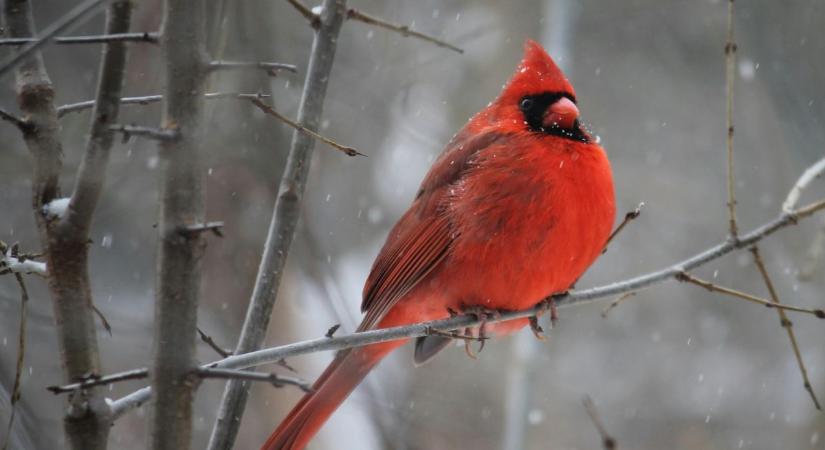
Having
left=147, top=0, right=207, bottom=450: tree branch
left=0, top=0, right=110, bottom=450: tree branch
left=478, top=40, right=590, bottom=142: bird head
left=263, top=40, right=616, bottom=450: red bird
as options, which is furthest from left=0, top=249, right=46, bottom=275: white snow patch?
left=478, top=40, right=590, bottom=142: bird head

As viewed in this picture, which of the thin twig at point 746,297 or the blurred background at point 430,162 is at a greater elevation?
the blurred background at point 430,162

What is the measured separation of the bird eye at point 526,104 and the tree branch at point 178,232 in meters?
1.69

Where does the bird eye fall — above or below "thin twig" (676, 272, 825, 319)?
above

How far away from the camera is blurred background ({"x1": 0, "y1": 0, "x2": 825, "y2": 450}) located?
4402 millimetres

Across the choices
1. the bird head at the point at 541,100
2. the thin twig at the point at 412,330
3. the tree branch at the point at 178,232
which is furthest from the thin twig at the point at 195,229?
the bird head at the point at 541,100

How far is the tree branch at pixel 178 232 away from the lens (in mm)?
1403

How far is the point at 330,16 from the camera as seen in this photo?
243 centimetres

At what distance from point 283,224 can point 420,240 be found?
2.35 ft

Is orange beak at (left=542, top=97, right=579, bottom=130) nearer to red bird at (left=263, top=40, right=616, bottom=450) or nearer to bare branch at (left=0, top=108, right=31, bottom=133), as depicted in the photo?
red bird at (left=263, top=40, right=616, bottom=450)

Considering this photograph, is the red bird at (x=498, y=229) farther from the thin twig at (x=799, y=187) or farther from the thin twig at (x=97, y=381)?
the thin twig at (x=97, y=381)

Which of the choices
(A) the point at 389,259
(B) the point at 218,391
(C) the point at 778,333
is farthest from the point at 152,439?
(C) the point at 778,333

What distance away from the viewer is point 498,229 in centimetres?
271

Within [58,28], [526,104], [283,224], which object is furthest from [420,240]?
[58,28]

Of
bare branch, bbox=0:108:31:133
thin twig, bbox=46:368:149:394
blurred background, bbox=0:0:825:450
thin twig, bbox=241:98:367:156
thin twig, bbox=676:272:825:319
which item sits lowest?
thin twig, bbox=46:368:149:394
